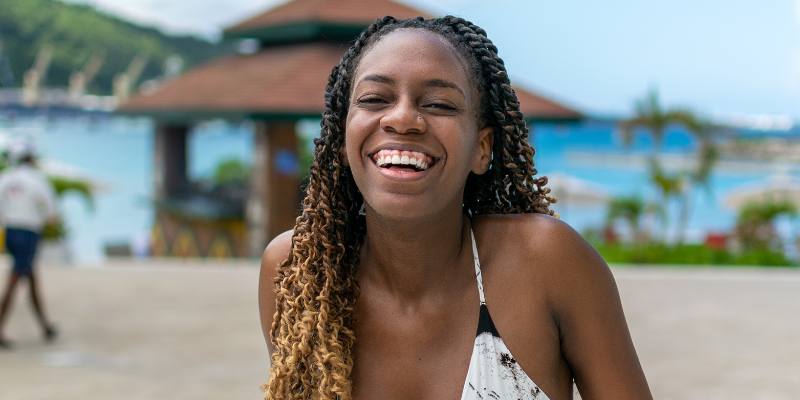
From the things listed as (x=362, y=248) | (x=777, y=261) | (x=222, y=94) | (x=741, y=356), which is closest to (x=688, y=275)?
(x=777, y=261)

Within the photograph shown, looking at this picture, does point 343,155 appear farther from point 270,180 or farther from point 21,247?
point 270,180

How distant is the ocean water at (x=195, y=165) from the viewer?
16906 mm

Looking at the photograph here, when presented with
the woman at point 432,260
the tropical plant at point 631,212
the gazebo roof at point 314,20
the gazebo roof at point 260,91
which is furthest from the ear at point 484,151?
the tropical plant at point 631,212

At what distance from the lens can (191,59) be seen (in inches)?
2450

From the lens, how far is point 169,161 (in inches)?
A: 660

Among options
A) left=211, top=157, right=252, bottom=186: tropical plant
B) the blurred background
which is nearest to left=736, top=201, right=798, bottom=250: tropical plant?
the blurred background

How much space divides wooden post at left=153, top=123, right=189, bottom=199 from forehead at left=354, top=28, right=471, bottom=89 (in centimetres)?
1516

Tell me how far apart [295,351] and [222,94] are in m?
12.3

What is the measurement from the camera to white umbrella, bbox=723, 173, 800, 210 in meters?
17.7

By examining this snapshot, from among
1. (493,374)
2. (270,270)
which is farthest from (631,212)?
(493,374)

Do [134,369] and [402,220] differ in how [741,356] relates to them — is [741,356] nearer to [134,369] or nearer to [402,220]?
[134,369]

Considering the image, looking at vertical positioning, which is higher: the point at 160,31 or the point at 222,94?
the point at 160,31

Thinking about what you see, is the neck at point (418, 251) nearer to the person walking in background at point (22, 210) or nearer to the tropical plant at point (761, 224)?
the person walking in background at point (22, 210)

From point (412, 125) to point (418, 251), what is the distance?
276 mm
